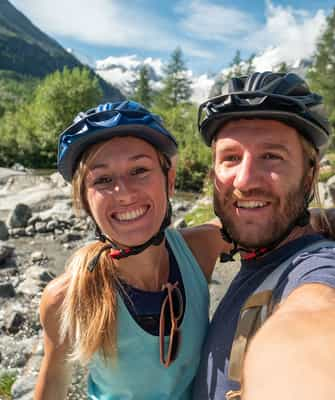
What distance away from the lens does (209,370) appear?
200 cm

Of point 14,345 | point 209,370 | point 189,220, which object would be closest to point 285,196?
point 209,370

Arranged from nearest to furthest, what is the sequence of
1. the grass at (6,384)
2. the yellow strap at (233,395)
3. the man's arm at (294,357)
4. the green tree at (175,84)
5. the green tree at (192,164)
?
the man's arm at (294,357), the yellow strap at (233,395), the grass at (6,384), the green tree at (192,164), the green tree at (175,84)

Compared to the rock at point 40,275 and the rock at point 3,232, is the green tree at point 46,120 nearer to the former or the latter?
the rock at point 3,232

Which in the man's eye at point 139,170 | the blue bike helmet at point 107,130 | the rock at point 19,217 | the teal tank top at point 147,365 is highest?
the blue bike helmet at point 107,130

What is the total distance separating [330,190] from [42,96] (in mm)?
47421

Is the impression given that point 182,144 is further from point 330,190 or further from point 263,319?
point 263,319

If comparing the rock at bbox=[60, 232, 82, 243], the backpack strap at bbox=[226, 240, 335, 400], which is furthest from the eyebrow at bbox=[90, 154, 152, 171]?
the rock at bbox=[60, 232, 82, 243]

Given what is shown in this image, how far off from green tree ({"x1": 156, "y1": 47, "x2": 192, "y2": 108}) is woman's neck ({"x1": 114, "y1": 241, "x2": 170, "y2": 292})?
237ft

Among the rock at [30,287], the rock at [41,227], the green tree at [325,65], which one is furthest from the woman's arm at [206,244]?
the green tree at [325,65]

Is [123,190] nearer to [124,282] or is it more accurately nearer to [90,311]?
[124,282]

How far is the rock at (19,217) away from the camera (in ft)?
53.1

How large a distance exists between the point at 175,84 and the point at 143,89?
7.17 metres

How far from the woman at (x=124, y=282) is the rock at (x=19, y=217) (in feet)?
47.8

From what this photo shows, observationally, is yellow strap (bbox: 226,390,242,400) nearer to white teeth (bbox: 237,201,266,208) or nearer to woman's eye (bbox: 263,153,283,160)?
white teeth (bbox: 237,201,266,208)
